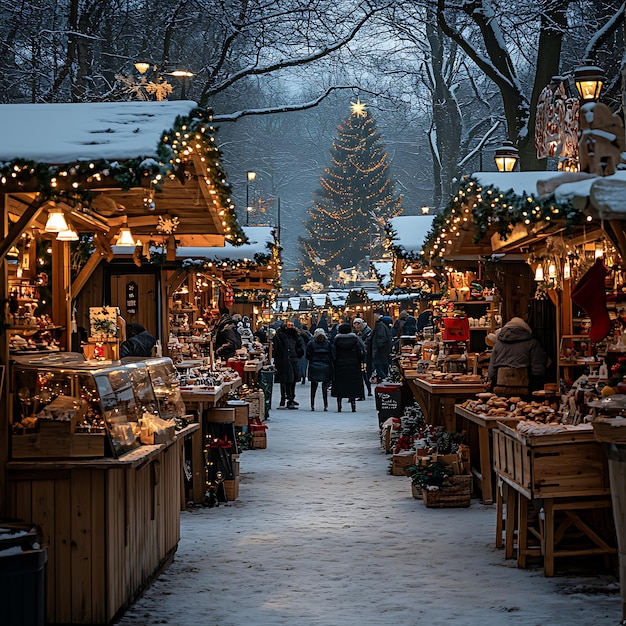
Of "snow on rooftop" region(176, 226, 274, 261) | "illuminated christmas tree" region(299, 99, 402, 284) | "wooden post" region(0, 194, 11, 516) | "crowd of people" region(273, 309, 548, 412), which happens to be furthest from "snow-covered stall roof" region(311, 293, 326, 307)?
"wooden post" region(0, 194, 11, 516)

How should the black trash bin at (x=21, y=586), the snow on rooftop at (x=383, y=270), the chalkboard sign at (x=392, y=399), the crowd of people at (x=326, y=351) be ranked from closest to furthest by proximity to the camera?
the black trash bin at (x=21, y=586), the chalkboard sign at (x=392, y=399), the crowd of people at (x=326, y=351), the snow on rooftop at (x=383, y=270)

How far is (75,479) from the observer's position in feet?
20.9

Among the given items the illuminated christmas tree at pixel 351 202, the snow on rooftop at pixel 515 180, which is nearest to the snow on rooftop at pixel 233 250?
the snow on rooftop at pixel 515 180

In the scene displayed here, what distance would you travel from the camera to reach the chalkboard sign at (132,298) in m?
16.3

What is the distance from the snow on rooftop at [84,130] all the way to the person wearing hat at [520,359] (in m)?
5.33

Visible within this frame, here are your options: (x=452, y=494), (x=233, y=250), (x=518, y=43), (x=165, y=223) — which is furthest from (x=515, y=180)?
(x=518, y=43)

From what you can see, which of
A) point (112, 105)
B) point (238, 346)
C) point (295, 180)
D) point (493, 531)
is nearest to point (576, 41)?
point (238, 346)

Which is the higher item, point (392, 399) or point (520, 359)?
point (520, 359)

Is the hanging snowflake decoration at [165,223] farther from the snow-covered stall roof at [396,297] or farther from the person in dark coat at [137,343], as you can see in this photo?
the snow-covered stall roof at [396,297]

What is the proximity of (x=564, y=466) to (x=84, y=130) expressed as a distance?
3.91m

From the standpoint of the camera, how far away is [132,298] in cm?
1633

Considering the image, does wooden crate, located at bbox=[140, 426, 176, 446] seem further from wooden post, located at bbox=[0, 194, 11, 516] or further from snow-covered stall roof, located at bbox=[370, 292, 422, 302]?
snow-covered stall roof, located at bbox=[370, 292, 422, 302]

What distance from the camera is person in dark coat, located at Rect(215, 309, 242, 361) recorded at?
61.8 feet

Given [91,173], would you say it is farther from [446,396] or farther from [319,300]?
[319,300]
